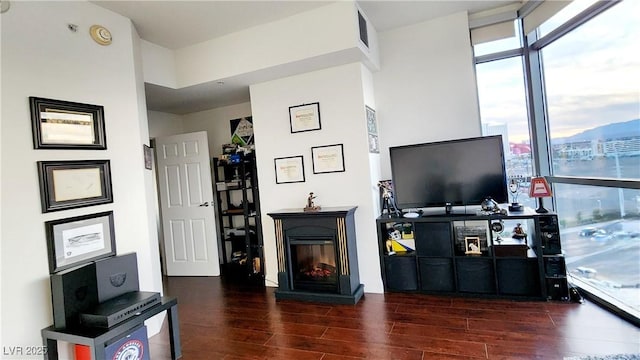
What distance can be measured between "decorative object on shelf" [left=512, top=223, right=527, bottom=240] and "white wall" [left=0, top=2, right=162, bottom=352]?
333 centimetres

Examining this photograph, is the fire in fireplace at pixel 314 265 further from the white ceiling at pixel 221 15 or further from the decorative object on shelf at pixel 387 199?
the white ceiling at pixel 221 15

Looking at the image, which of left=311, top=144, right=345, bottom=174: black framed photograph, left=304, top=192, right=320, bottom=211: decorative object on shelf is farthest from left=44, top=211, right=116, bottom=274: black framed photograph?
left=311, top=144, right=345, bottom=174: black framed photograph

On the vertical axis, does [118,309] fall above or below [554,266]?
above

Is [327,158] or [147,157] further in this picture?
[327,158]

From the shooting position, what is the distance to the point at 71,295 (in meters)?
2.06

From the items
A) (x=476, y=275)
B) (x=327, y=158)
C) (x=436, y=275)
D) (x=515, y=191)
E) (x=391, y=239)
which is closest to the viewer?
(x=476, y=275)

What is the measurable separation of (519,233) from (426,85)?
5.86ft

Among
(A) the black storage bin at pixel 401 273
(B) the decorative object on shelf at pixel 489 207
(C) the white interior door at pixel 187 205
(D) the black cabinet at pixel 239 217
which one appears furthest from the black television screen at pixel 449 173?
(C) the white interior door at pixel 187 205

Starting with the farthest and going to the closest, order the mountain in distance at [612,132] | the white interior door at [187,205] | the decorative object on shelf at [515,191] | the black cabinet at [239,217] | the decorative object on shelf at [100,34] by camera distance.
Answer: the white interior door at [187,205] < the black cabinet at [239,217] < the decorative object on shelf at [515,191] < the decorative object on shelf at [100,34] < the mountain in distance at [612,132]

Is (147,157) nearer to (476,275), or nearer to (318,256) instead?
(318,256)

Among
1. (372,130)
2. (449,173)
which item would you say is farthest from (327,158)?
(449,173)

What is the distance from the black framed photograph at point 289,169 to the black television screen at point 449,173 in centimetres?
99

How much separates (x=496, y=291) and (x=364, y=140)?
1.85 m

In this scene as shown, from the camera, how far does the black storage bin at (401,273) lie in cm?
326
